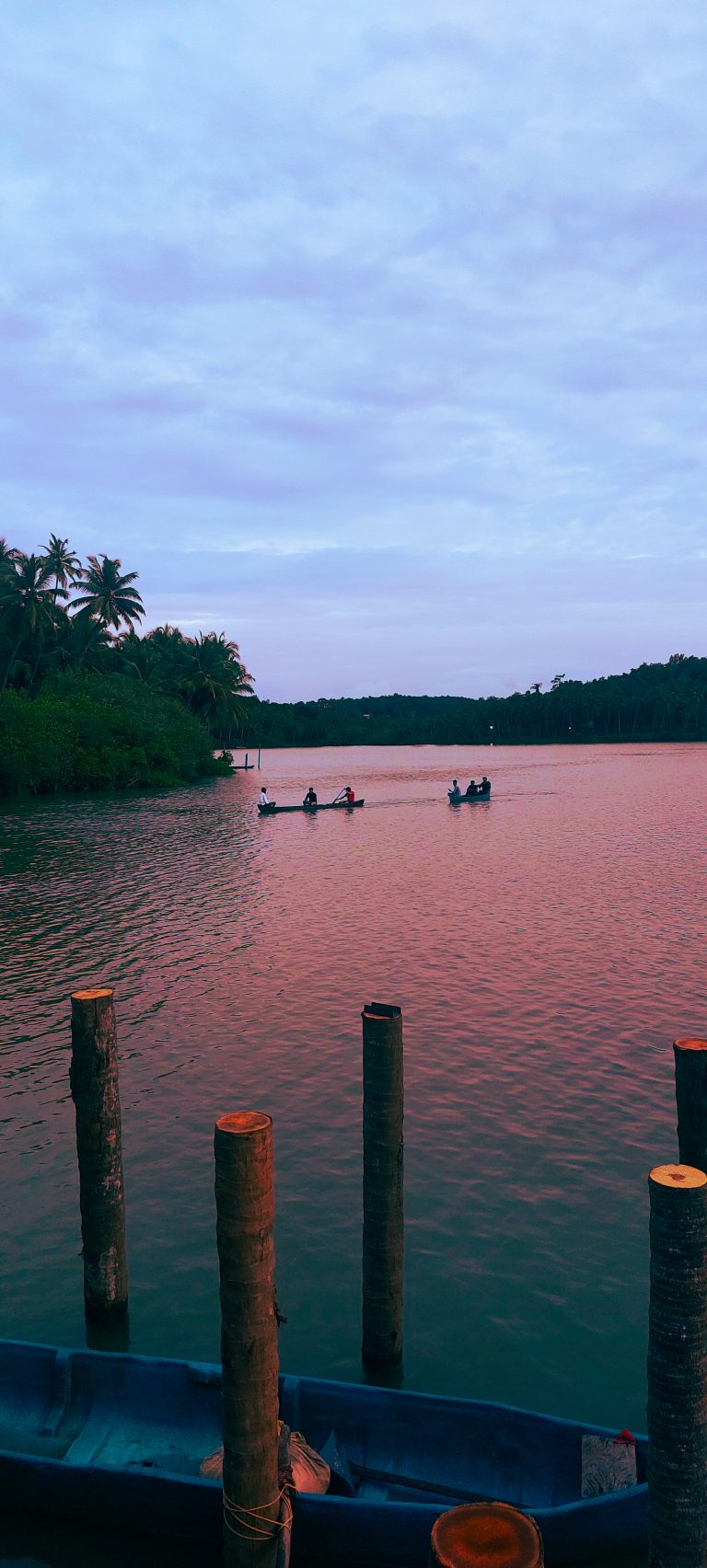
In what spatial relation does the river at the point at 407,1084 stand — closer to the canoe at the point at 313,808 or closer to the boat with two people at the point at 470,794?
the canoe at the point at 313,808

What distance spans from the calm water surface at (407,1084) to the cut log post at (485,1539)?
3.73m

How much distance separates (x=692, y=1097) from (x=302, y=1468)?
3.91 m

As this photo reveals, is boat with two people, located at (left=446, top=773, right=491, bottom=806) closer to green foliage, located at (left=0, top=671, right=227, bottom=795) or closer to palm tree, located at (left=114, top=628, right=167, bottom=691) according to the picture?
green foliage, located at (left=0, top=671, right=227, bottom=795)

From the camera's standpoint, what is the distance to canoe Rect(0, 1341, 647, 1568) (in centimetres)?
611

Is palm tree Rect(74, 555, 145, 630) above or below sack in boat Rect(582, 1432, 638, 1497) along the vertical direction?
above

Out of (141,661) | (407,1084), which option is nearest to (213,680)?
(141,661)

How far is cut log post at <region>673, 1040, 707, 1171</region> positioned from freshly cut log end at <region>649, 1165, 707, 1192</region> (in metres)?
2.30

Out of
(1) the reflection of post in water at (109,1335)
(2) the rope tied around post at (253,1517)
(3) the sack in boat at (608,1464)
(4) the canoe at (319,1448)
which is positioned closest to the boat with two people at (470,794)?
(1) the reflection of post in water at (109,1335)

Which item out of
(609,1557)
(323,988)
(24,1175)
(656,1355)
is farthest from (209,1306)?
(323,988)

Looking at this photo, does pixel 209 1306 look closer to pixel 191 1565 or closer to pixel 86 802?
pixel 191 1565

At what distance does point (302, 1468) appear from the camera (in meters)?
6.53

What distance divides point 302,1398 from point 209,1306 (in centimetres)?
259

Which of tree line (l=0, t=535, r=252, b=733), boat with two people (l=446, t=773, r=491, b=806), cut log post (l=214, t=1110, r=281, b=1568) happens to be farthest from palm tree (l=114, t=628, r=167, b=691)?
cut log post (l=214, t=1110, r=281, b=1568)

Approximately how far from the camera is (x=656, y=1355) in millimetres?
5133
